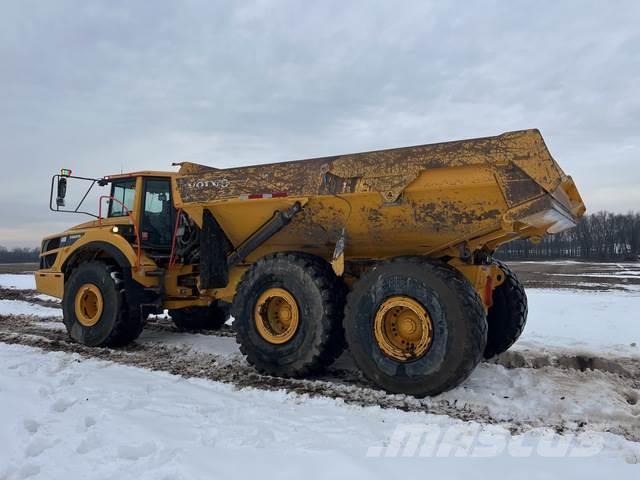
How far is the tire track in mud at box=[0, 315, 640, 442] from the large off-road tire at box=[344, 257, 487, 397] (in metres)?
0.19

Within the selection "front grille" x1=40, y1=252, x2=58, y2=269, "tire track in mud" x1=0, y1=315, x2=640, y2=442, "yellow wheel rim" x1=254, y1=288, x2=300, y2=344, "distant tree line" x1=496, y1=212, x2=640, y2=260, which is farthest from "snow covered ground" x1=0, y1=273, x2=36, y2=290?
"distant tree line" x1=496, y1=212, x2=640, y2=260

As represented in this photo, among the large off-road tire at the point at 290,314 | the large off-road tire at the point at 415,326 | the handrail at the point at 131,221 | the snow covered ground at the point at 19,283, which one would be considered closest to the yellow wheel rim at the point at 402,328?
the large off-road tire at the point at 415,326

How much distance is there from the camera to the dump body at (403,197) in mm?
4223

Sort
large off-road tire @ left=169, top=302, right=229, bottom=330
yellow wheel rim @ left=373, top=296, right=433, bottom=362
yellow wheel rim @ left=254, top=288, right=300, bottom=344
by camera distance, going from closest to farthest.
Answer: yellow wheel rim @ left=373, top=296, right=433, bottom=362
yellow wheel rim @ left=254, top=288, right=300, bottom=344
large off-road tire @ left=169, top=302, right=229, bottom=330

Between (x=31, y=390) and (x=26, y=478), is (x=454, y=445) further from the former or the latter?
(x=31, y=390)

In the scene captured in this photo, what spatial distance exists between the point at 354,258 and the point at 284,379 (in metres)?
1.59

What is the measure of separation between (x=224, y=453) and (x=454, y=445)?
5.01 feet

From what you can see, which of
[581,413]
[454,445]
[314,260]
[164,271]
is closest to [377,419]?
[454,445]

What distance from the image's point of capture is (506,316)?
588 cm

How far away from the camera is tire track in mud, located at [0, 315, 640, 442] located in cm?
379

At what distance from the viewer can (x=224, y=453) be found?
3.21 meters

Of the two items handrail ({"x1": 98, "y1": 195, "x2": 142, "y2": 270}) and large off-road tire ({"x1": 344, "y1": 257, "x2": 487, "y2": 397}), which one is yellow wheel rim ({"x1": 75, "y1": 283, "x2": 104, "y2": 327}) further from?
large off-road tire ({"x1": 344, "y1": 257, "x2": 487, "y2": 397})

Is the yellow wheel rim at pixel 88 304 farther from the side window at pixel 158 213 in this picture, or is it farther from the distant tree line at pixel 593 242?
the distant tree line at pixel 593 242

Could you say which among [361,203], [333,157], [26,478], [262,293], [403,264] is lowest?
[26,478]
